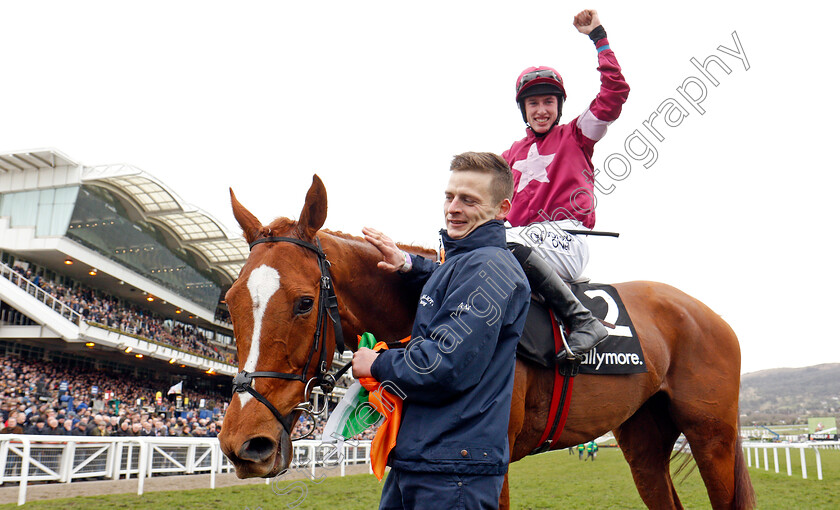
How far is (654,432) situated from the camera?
3.46 m

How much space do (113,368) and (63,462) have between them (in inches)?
806

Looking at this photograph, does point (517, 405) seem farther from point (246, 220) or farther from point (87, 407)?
point (87, 407)

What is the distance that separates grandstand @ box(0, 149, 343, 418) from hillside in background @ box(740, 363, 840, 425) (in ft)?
422

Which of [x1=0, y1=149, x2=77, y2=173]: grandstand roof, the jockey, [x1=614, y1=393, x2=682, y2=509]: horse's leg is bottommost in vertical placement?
[x1=614, y1=393, x2=682, y2=509]: horse's leg

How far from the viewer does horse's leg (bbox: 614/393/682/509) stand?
134 inches

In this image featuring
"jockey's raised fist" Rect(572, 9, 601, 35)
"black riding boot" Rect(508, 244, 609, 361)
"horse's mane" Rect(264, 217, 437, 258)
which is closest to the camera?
"horse's mane" Rect(264, 217, 437, 258)

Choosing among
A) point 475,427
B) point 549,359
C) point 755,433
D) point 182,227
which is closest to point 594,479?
point 549,359

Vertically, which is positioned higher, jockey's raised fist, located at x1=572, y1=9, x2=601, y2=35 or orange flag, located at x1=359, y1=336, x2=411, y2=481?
jockey's raised fist, located at x1=572, y1=9, x2=601, y2=35

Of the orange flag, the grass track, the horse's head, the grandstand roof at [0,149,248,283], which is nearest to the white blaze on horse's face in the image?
the horse's head

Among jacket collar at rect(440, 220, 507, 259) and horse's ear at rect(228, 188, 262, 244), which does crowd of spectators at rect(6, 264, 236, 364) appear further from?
jacket collar at rect(440, 220, 507, 259)

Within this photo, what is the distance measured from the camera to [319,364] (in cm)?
210

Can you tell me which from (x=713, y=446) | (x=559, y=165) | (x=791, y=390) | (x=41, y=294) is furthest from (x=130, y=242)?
(x=791, y=390)

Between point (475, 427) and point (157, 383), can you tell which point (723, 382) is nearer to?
point (475, 427)

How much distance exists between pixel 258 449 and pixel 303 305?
522 millimetres
